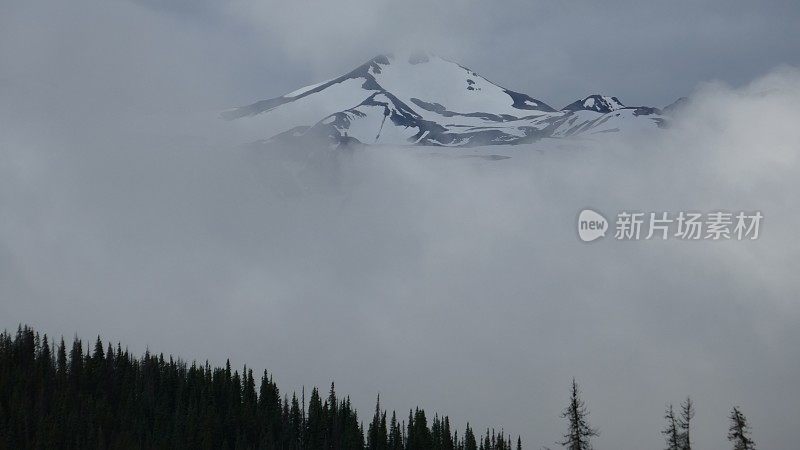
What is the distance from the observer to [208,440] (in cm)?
19850

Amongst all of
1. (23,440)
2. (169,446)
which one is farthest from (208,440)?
(23,440)

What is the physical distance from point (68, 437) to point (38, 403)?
1590 cm

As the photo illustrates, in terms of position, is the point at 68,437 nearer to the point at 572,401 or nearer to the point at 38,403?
the point at 38,403

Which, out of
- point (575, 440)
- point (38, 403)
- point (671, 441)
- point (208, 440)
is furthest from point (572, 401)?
point (38, 403)

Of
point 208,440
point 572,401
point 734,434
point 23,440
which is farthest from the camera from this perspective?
point 208,440

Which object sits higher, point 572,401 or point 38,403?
point 38,403

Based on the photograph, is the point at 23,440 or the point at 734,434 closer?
the point at 734,434

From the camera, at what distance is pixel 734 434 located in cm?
7688

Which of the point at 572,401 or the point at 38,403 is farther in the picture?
the point at 38,403

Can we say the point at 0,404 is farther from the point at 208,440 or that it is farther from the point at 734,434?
the point at 734,434

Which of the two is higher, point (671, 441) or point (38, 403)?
point (38, 403)

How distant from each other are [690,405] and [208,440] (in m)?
137

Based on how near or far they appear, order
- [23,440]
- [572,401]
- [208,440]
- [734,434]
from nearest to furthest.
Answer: [734,434]
[572,401]
[23,440]
[208,440]

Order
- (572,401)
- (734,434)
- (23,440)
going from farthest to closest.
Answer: (23,440) < (572,401) < (734,434)
